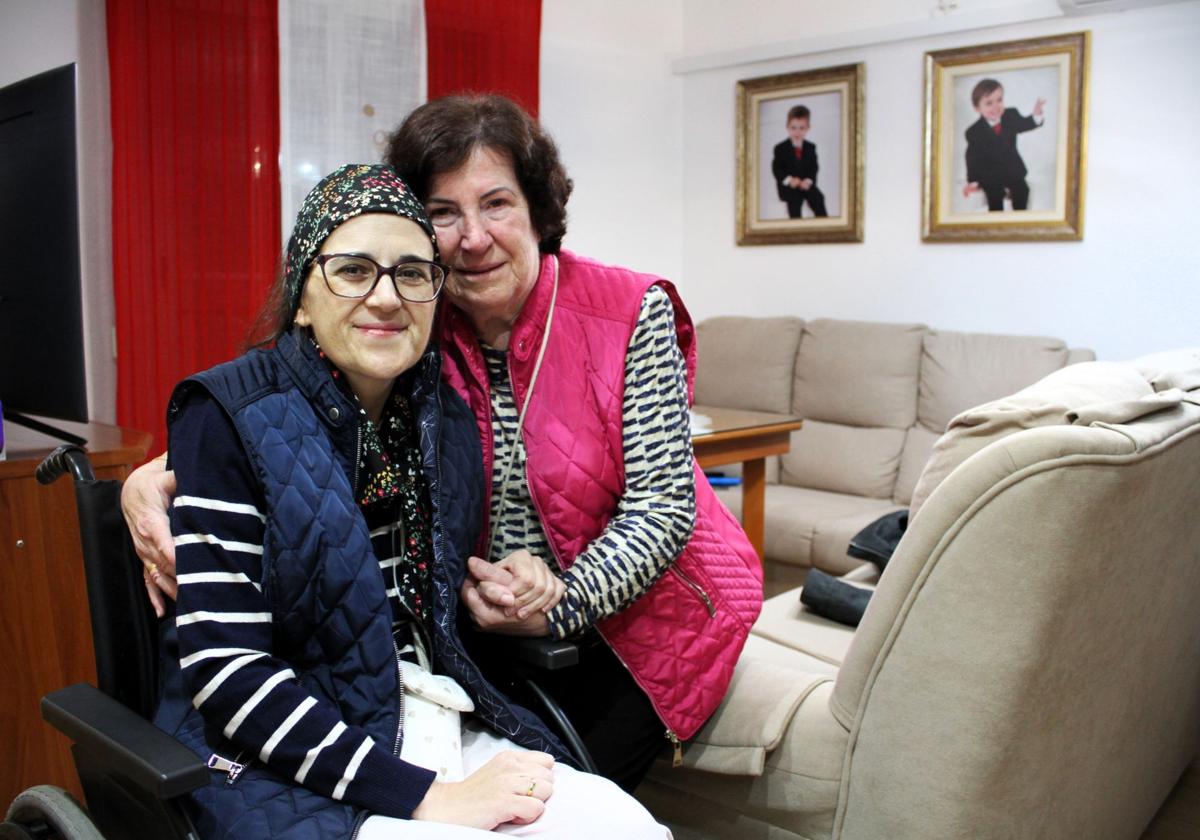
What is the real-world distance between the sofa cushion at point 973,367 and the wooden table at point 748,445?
0.75 meters

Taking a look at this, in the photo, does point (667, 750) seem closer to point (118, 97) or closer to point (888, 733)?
point (888, 733)

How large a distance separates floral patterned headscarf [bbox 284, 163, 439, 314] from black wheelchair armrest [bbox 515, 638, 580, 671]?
566mm

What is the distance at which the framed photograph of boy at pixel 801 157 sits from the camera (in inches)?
194

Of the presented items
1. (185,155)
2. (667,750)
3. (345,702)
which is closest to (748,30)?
(185,155)

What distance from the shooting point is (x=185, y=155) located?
3648 mm

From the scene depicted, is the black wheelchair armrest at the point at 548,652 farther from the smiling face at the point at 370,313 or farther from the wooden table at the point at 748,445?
the wooden table at the point at 748,445

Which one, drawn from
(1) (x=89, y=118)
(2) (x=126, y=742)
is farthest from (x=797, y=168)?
(2) (x=126, y=742)

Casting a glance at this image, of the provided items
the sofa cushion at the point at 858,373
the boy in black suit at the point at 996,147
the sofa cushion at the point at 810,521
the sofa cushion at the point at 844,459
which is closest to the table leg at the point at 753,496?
the sofa cushion at the point at 810,521

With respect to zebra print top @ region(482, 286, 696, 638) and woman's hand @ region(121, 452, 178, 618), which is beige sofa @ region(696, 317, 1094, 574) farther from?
woman's hand @ region(121, 452, 178, 618)

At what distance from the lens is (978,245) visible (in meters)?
4.58

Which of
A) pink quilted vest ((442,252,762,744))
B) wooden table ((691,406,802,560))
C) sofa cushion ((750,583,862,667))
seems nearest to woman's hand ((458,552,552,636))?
pink quilted vest ((442,252,762,744))

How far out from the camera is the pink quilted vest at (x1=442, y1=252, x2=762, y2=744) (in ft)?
5.43

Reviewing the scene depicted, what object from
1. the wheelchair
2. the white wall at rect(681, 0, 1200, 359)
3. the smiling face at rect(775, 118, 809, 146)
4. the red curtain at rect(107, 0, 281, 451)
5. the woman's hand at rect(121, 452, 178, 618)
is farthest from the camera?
the smiling face at rect(775, 118, 809, 146)

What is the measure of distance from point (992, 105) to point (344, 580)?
3971mm
